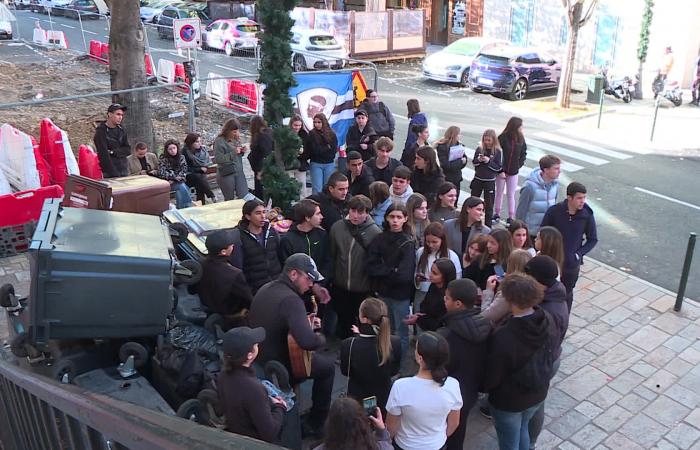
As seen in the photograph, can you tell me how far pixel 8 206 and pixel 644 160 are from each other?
1295 cm

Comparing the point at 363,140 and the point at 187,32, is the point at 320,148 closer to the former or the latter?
the point at 363,140

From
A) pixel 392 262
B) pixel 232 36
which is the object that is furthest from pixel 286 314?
pixel 232 36

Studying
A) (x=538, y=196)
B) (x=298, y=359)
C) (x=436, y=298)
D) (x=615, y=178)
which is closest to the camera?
(x=298, y=359)

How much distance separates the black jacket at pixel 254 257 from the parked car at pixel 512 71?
1600cm

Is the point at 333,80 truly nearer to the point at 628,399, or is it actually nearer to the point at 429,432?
the point at 628,399

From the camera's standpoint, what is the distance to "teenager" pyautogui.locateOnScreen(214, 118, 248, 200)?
919 cm

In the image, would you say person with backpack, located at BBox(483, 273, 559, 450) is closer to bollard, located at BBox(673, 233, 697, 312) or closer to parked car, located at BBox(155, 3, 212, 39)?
bollard, located at BBox(673, 233, 697, 312)

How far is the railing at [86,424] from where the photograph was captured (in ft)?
4.84

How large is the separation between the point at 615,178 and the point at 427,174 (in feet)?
21.9

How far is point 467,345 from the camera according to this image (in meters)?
4.31

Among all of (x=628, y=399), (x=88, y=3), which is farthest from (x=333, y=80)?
(x=88, y=3)

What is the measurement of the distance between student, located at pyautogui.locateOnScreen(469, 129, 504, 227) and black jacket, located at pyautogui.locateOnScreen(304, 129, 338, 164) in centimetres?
216

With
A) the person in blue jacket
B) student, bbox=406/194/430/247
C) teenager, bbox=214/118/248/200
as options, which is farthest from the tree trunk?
the person in blue jacket

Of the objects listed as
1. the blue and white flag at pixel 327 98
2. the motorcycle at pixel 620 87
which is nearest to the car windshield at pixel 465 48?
the motorcycle at pixel 620 87
